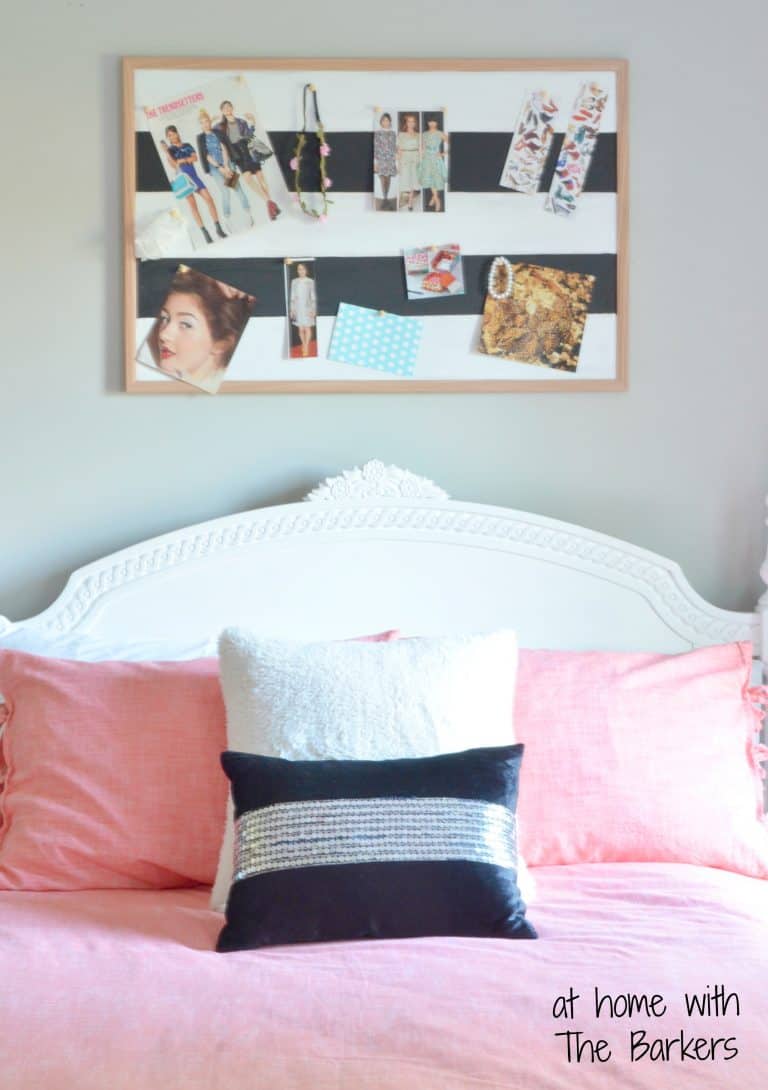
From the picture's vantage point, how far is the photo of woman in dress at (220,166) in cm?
241

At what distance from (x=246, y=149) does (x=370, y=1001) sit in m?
1.70

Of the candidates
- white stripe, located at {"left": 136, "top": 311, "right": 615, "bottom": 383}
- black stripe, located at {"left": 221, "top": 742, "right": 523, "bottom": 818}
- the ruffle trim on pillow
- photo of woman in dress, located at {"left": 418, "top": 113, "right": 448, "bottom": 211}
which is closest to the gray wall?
white stripe, located at {"left": 136, "top": 311, "right": 615, "bottom": 383}

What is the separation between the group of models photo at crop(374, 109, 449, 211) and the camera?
2.42m

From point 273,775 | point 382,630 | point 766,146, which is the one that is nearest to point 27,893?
point 273,775

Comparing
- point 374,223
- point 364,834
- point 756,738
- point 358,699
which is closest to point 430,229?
point 374,223

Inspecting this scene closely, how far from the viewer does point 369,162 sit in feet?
7.97

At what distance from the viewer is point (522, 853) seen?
1942mm

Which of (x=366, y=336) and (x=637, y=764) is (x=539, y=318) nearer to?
(x=366, y=336)

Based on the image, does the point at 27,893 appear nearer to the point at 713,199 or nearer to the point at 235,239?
the point at 235,239

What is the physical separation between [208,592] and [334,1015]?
A: 109cm

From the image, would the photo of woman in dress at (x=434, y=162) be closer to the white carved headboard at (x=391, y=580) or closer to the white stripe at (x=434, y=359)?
the white stripe at (x=434, y=359)

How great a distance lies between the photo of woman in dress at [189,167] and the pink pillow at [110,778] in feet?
3.14

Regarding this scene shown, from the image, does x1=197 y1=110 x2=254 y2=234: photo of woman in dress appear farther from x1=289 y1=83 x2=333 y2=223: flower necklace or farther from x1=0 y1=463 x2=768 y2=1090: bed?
x1=0 y1=463 x2=768 y2=1090: bed

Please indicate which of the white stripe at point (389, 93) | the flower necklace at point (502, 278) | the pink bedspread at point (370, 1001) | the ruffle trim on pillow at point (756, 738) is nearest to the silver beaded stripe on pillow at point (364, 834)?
the pink bedspread at point (370, 1001)
